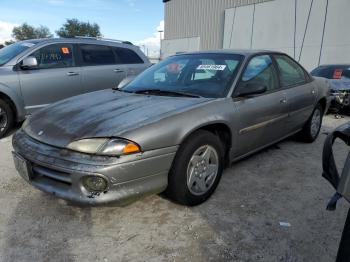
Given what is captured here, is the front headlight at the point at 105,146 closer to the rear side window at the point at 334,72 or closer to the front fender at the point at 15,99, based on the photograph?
the front fender at the point at 15,99

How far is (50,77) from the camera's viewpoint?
565cm

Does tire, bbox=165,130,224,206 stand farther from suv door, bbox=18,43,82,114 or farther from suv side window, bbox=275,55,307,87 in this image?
suv door, bbox=18,43,82,114

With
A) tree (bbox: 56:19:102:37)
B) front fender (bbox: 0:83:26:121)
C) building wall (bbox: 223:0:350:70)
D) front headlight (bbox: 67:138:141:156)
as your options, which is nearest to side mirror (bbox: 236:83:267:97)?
front headlight (bbox: 67:138:141:156)

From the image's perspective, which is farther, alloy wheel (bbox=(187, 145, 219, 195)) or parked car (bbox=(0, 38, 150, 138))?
parked car (bbox=(0, 38, 150, 138))

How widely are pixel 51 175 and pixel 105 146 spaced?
52 centimetres

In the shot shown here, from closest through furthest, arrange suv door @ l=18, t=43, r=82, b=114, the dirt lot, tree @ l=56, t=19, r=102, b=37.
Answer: the dirt lot → suv door @ l=18, t=43, r=82, b=114 → tree @ l=56, t=19, r=102, b=37

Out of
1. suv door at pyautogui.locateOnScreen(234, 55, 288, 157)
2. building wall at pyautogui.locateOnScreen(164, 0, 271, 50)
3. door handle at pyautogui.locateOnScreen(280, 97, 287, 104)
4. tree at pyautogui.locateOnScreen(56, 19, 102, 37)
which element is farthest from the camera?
tree at pyautogui.locateOnScreen(56, 19, 102, 37)

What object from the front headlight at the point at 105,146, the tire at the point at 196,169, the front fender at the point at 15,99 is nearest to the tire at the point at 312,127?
the tire at the point at 196,169

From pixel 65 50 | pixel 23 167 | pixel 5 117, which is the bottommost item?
pixel 5 117

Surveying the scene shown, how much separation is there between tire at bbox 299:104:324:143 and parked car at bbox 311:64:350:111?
2704mm

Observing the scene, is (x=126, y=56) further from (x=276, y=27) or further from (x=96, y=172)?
(x=276, y=27)

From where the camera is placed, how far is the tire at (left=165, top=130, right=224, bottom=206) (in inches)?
109

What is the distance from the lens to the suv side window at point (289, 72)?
430 cm

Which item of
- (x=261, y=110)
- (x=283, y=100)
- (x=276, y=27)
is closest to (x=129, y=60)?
(x=283, y=100)
